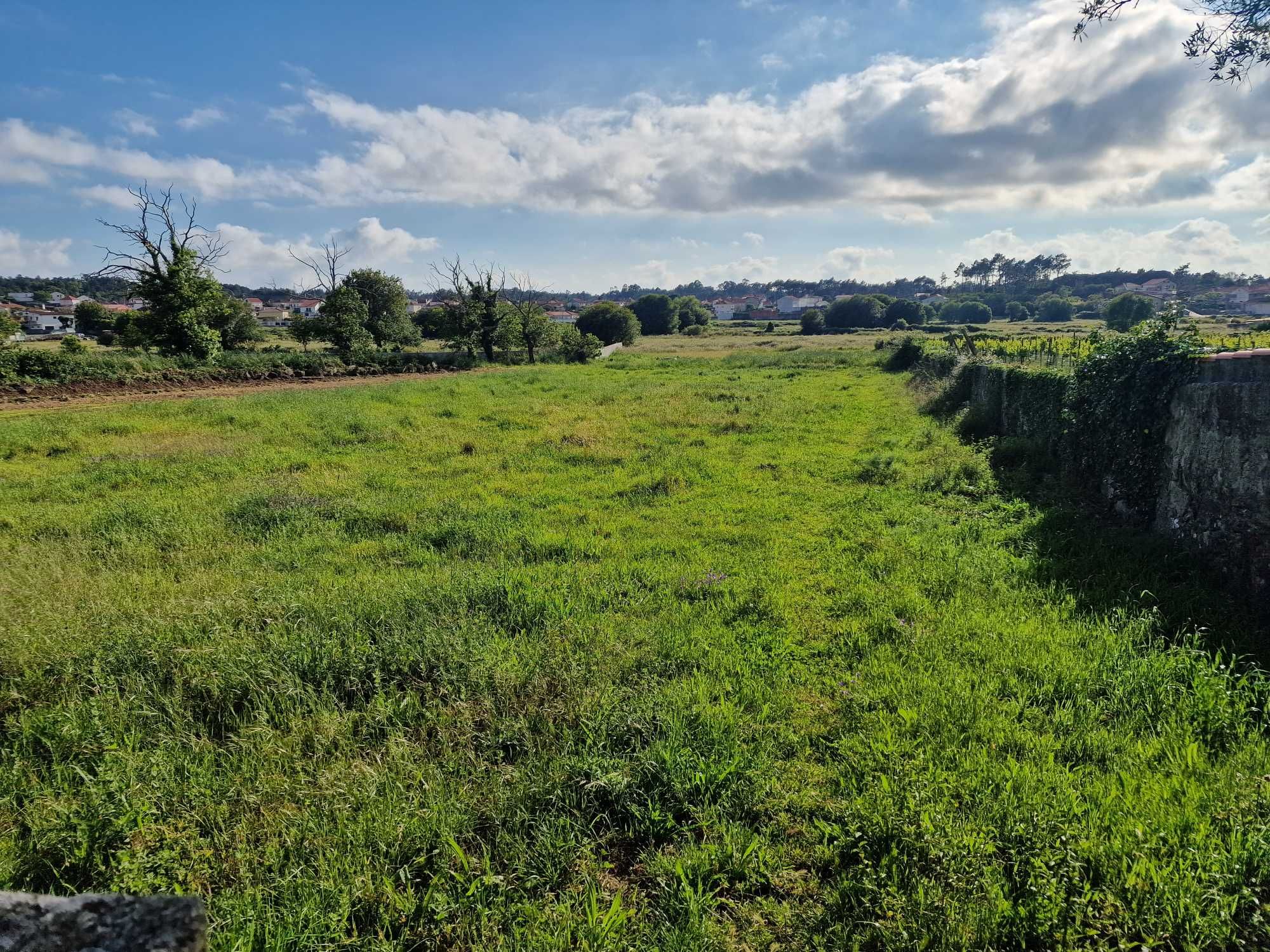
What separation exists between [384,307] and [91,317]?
4150cm

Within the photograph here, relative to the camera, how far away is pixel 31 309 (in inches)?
3878

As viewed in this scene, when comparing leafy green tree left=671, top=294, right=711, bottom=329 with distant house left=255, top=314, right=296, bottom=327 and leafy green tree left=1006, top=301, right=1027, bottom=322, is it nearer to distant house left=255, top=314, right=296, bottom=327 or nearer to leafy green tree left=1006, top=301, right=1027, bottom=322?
leafy green tree left=1006, top=301, right=1027, bottom=322

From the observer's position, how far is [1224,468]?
610 centimetres

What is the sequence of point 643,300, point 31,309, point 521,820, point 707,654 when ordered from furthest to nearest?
1. point 643,300
2. point 31,309
3. point 707,654
4. point 521,820

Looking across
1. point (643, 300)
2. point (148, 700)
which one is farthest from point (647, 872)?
point (643, 300)

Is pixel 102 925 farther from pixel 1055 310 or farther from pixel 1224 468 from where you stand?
pixel 1055 310

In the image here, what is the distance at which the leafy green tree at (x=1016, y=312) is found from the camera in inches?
4469

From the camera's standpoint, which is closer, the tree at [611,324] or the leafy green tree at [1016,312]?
the tree at [611,324]

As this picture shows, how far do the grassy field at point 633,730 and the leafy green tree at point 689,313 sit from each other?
4106 inches

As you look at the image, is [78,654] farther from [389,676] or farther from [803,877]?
[803,877]

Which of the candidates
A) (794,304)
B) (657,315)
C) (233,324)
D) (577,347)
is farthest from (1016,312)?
(233,324)

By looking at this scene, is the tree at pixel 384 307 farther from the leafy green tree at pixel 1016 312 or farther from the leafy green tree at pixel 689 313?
the leafy green tree at pixel 1016 312

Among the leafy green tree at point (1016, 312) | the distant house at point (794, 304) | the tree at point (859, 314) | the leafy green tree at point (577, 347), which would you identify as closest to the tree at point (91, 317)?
the leafy green tree at point (577, 347)

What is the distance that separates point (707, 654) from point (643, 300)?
10578 cm
